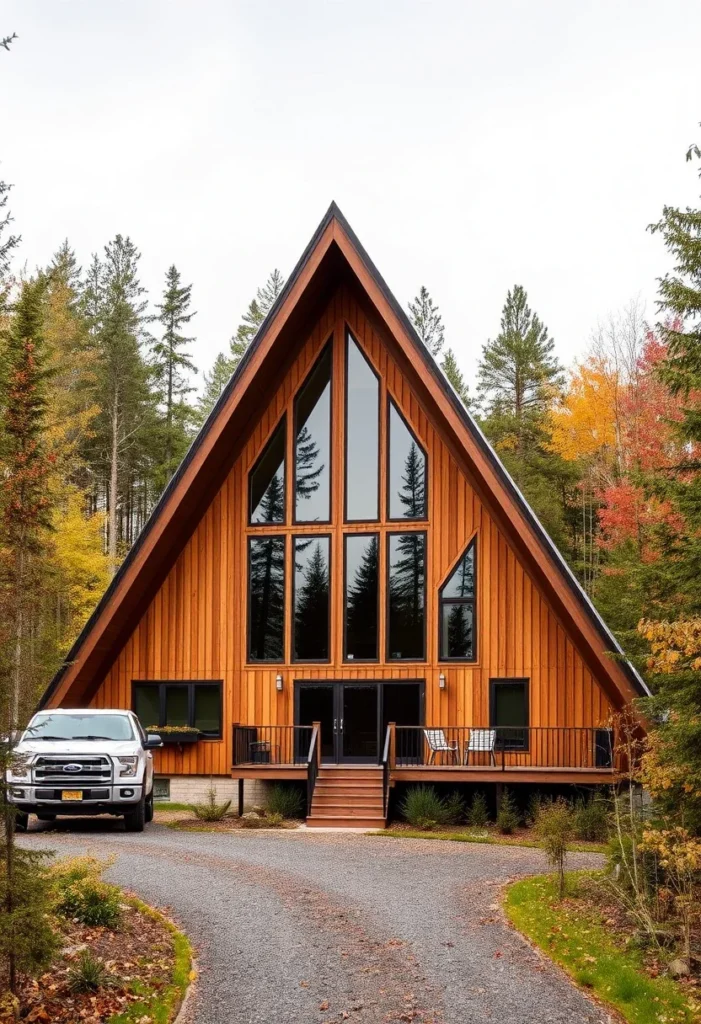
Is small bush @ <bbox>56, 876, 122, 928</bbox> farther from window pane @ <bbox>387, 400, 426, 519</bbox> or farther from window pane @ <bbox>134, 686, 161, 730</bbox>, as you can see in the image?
window pane @ <bbox>387, 400, 426, 519</bbox>

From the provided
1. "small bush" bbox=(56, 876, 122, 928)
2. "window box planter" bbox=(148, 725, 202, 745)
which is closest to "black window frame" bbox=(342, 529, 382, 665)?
"window box planter" bbox=(148, 725, 202, 745)

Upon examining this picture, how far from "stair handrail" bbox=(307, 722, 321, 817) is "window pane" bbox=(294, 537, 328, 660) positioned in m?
2.03

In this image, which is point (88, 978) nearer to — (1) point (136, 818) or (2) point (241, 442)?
(1) point (136, 818)

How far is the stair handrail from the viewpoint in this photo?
20047 mm

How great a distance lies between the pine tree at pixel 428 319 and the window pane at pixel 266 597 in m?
33.6

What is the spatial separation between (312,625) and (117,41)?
12769 mm

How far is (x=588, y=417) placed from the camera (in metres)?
39.0

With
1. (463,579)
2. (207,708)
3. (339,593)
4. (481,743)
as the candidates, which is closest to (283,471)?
(339,593)

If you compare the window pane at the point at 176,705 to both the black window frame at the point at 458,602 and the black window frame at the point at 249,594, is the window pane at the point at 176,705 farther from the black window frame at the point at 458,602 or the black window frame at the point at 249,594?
the black window frame at the point at 458,602

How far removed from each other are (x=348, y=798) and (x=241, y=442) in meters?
7.96

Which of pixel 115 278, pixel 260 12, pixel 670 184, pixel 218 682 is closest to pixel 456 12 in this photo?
pixel 260 12

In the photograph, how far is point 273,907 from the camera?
11.0m

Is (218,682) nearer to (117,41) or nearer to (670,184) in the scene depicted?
(117,41)

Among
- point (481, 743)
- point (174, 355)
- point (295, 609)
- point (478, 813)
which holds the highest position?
point (174, 355)
